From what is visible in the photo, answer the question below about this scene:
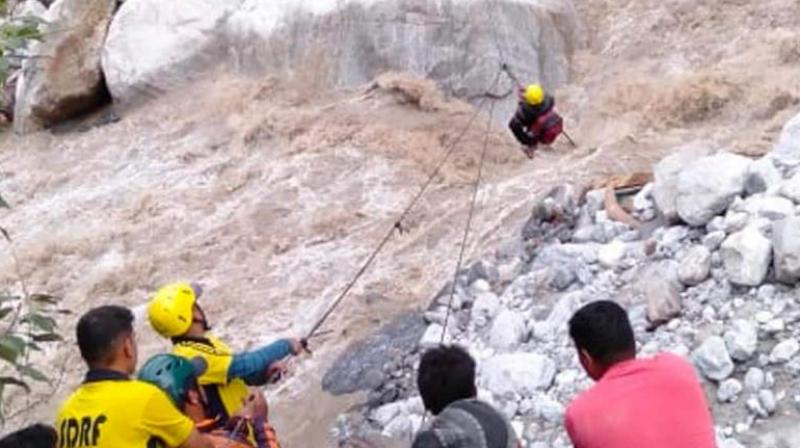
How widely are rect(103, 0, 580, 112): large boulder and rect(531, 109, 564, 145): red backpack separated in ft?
4.82

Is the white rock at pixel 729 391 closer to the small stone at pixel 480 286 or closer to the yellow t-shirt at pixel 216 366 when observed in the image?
the yellow t-shirt at pixel 216 366

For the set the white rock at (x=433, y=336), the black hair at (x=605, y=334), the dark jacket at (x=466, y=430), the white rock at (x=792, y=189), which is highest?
the black hair at (x=605, y=334)

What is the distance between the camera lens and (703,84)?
10523 mm

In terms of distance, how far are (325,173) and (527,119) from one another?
1.80 metres

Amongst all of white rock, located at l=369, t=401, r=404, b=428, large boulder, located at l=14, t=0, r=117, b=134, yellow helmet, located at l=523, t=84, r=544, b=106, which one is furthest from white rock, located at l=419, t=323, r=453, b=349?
large boulder, located at l=14, t=0, r=117, b=134

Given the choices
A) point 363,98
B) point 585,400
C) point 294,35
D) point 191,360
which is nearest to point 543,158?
point 363,98

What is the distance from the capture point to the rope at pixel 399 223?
27.1ft

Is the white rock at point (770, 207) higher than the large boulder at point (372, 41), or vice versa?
the white rock at point (770, 207)

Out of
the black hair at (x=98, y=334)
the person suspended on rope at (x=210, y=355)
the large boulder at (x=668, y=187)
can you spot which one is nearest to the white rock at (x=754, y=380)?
the large boulder at (x=668, y=187)

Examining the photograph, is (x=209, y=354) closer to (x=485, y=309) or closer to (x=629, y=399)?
(x=629, y=399)

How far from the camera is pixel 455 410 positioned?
309 cm

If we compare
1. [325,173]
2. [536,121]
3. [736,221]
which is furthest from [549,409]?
[325,173]

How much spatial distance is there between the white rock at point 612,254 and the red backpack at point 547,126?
3.71 m

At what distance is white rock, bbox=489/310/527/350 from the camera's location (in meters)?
6.11
